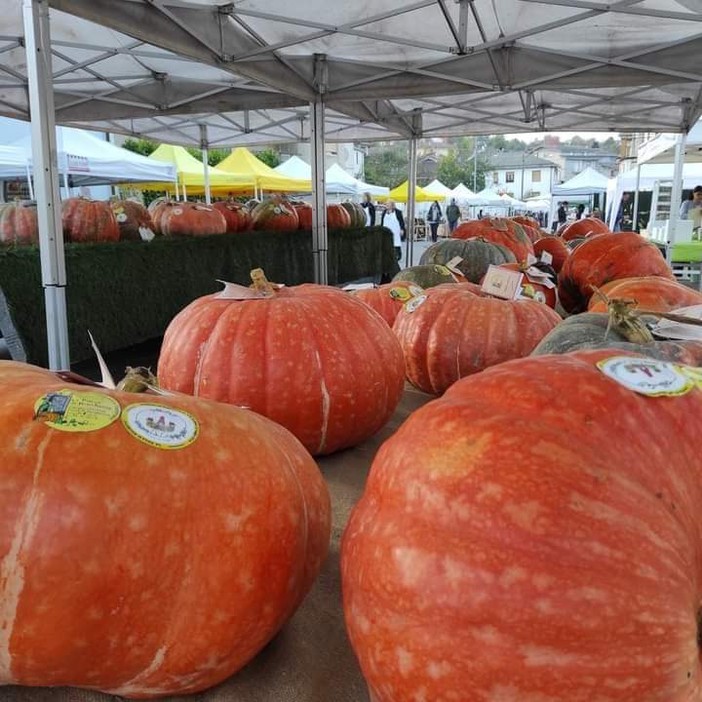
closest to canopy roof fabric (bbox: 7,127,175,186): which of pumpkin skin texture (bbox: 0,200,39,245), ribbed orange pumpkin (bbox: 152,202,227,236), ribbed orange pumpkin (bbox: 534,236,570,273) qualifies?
ribbed orange pumpkin (bbox: 152,202,227,236)

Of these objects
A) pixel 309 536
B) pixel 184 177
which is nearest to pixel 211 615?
pixel 309 536

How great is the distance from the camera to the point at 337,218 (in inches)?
289

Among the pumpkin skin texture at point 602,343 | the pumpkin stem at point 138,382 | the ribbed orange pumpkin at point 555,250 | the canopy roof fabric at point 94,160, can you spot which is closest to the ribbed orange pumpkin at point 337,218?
the ribbed orange pumpkin at point 555,250

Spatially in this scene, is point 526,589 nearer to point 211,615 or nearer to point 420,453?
point 420,453

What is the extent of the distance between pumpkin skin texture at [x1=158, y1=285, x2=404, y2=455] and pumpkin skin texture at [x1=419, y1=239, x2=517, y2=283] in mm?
2081

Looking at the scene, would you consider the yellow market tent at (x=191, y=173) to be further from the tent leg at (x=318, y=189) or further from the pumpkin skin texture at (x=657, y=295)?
the pumpkin skin texture at (x=657, y=295)

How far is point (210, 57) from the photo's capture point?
3.69m

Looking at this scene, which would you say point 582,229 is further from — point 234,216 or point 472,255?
point 234,216

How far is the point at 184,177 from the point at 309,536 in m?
12.4

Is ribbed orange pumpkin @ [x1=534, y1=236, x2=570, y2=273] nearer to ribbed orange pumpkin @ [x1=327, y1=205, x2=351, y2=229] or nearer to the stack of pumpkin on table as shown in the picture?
the stack of pumpkin on table

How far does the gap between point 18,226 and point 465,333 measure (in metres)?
3.23

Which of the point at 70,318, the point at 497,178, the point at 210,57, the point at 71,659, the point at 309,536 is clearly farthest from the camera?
the point at 497,178

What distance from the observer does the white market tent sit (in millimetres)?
3143

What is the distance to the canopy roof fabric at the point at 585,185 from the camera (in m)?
23.6
